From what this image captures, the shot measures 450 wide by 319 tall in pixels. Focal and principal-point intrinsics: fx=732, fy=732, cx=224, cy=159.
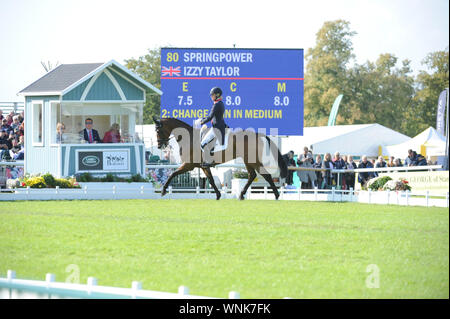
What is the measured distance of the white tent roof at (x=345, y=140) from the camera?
39.5 metres

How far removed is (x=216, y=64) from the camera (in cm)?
2905

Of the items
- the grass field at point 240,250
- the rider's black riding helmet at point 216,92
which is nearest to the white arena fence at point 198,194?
the grass field at point 240,250

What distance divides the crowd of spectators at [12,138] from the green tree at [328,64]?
3619 centimetres

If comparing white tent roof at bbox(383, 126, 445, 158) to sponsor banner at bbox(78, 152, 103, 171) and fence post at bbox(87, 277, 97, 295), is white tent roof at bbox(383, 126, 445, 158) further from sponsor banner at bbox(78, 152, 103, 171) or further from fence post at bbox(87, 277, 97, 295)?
fence post at bbox(87, 277, 97, 295)

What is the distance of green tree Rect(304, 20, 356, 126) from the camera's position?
63.4m

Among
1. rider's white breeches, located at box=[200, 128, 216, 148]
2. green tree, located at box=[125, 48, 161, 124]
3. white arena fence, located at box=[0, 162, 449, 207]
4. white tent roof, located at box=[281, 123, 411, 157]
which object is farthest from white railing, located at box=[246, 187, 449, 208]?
green tree, located at box=[125, 48, 161, 124]

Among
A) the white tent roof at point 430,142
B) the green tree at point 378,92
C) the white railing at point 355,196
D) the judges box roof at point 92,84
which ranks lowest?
the white railing at point 355,196

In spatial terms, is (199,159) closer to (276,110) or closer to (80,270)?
(80,270)

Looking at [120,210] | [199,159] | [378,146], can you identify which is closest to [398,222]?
[199,159]

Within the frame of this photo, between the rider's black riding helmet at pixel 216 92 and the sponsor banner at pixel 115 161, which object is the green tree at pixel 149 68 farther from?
the rider's black riding helmet at pixel 216 92

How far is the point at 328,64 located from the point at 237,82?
35.5m

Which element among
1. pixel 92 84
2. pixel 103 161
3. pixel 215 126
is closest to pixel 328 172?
pixel 103 161

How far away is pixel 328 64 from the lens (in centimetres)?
6331
